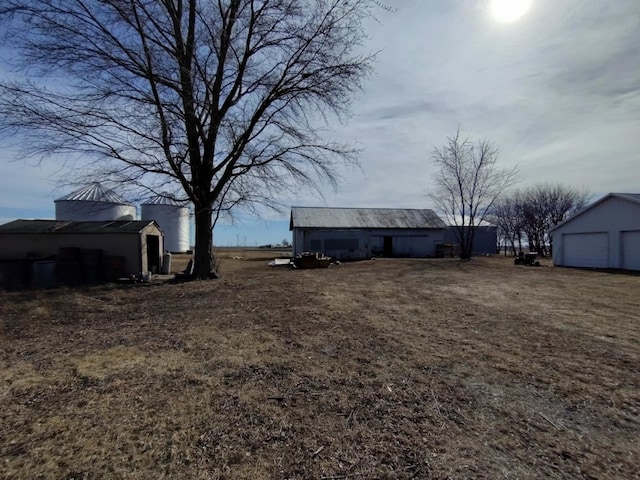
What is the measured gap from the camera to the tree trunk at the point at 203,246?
14.7 meters

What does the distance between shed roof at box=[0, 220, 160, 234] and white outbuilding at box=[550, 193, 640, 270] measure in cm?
2412

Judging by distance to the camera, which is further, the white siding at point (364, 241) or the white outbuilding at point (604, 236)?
the white siding at point (364, 241)

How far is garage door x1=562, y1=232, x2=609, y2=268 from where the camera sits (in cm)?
2195

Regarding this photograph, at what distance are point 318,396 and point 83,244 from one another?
13595mm

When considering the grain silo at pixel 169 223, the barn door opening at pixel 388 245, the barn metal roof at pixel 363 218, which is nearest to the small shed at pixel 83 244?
the barn metal roof at pixel 363 218

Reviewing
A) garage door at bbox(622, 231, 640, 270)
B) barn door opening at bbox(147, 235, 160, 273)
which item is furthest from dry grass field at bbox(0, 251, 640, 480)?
garage door at bbox(622, 231, 640, 270)

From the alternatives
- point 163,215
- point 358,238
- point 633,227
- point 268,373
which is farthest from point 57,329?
point 163,215

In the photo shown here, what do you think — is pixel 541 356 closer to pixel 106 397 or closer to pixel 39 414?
pixel 106 397

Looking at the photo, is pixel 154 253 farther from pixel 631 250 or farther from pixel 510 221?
pixel 510 221

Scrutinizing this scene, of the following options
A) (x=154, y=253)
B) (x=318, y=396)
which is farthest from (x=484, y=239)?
(x=318, y=396)

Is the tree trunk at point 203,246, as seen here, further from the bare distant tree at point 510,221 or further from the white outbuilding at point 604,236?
the bare distant tree at point 510,221

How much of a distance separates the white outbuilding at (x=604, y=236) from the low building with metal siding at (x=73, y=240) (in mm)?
24053

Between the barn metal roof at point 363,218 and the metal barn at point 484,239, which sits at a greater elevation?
the barn metal roof at point 363,218

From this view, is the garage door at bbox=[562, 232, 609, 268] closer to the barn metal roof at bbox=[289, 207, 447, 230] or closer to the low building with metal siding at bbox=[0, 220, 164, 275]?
the barn metal roof at bbox=[289, 207, 447, 230]
